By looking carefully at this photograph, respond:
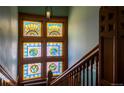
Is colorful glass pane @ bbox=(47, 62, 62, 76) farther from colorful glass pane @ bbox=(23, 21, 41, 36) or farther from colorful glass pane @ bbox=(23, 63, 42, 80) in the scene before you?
colorful glass pane @ bbox=(23, 21, 41, 36)

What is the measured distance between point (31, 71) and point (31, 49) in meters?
0.44

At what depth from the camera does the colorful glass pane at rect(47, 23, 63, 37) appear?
136 inches

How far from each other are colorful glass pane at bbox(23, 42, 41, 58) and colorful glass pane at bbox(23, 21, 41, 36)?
22cm

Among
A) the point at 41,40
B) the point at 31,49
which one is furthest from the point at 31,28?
the point at 31,49

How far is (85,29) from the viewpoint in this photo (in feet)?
11.4

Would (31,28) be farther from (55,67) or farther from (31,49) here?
Result: (55,67)

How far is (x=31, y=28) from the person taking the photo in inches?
130

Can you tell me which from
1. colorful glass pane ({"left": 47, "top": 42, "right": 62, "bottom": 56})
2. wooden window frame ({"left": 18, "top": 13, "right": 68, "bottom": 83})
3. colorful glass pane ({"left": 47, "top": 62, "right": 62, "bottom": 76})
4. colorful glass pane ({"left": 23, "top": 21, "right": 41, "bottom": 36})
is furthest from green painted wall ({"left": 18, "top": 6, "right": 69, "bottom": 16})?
colorful glass pane ({"left": 47, "top": 62, "right": 62, "bottom": 76})
